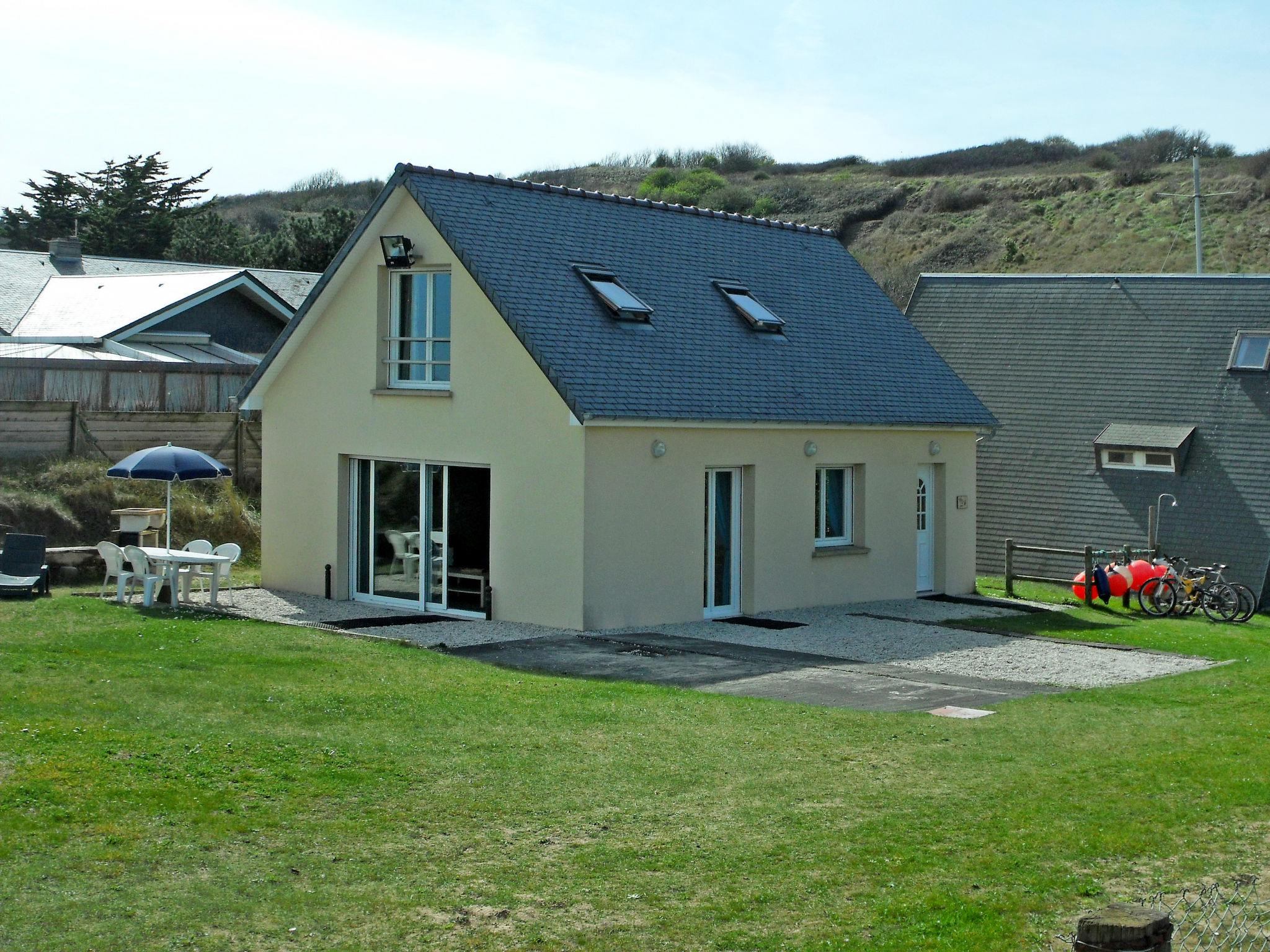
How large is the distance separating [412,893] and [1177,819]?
4616 millimetres

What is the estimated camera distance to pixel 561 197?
69.4 ft

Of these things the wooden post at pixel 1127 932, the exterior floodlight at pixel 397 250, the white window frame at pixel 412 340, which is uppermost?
the exterior floodlight at pixel 397 250

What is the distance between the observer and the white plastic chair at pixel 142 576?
17953mm

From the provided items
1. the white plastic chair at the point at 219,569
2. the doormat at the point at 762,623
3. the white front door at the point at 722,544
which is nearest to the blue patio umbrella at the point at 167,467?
the white plastic chair at the point at 219,569

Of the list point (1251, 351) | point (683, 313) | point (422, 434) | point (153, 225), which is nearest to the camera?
point (422, 434)

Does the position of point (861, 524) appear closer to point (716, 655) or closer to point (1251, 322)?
point (716, 655)

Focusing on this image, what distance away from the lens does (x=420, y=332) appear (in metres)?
19.7

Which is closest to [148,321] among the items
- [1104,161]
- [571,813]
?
[571,813]

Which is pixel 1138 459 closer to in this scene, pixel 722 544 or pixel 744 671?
pixel 722 544

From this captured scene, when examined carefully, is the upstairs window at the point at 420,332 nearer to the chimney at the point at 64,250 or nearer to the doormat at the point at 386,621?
the doormat at the point at 386,621

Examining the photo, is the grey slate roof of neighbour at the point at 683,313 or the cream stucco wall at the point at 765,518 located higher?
the grey slate roof of neighbour at the point at 683,313

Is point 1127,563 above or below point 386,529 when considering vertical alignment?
below

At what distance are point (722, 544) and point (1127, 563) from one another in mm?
8282

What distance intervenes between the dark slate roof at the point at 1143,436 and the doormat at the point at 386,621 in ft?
48.9
